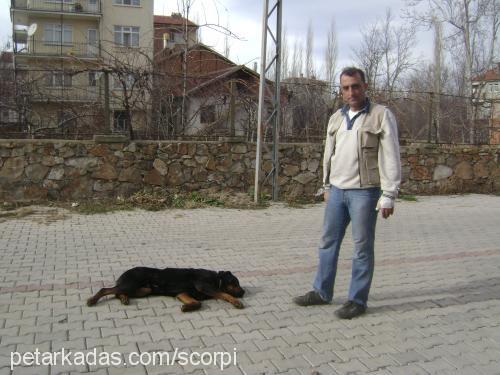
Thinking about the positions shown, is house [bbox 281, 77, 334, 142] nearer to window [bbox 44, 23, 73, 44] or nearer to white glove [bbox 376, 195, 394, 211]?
white glove [bbox 376, 195, 394, 211]

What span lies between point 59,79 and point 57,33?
34.5 metres

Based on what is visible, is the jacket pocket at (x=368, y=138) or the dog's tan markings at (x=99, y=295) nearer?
the jacket pocket at (x=368, y=138)

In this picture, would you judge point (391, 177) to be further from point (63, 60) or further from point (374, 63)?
point (374, 63)

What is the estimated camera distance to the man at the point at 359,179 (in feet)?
12.6

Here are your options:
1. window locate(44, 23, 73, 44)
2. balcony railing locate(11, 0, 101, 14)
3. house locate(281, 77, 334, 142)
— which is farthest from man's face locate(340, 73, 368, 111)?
balcony railing locate(11, 0, 101, 14)

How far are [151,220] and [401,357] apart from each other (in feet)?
18.1

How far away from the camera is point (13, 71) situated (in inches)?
364

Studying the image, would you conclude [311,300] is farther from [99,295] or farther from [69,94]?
[69,94]

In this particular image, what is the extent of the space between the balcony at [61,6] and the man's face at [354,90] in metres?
40.8

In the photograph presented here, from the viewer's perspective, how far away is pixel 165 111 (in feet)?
33.4

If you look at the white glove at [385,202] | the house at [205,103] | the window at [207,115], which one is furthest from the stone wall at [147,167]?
the white glove at [385,202]

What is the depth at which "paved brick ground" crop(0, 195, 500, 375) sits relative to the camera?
3.31m

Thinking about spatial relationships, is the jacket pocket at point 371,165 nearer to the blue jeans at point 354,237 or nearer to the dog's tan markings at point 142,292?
the blue jeans at point 354,237

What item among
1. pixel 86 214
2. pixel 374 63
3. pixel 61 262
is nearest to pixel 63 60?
pixel 86 214
